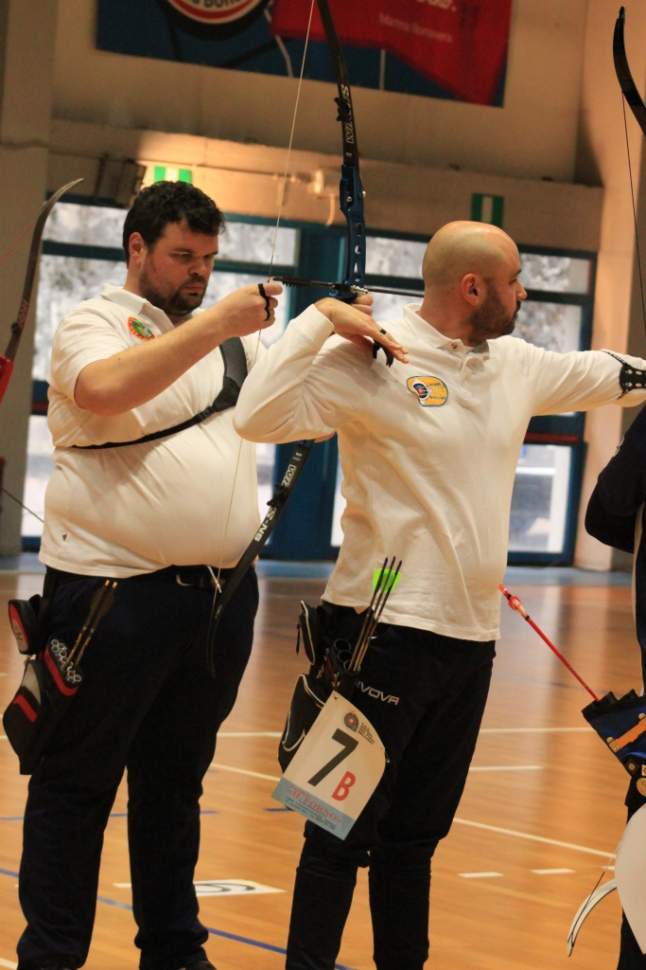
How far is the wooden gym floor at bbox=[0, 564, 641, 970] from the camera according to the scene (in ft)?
13.9

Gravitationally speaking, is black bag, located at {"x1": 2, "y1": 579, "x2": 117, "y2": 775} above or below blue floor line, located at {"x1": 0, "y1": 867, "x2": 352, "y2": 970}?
above

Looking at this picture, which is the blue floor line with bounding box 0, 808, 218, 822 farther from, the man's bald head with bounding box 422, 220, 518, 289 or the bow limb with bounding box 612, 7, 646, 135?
the bow limb with bounding box 612, 7, 646, 135

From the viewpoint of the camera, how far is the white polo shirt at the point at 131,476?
3.31m

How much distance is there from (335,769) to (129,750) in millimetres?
491

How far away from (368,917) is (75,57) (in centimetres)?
1120

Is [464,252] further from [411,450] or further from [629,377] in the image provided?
[629,377]

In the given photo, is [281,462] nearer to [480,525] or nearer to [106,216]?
[106,216]

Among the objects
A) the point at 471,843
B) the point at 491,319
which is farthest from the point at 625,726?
the point at 471,843

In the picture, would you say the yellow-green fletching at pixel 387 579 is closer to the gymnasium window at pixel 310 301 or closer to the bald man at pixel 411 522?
the bald man at pixel 411 522

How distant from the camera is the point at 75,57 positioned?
14461 millimetres

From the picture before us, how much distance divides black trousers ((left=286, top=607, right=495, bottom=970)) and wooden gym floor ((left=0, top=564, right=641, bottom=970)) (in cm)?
66

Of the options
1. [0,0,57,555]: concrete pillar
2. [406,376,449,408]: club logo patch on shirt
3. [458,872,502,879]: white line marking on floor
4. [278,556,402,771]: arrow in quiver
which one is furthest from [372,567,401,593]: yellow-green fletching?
[0,0,57,555]: concrete pillar

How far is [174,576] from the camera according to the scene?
11.0ft

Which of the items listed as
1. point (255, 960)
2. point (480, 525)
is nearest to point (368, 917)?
point (255, 960)
